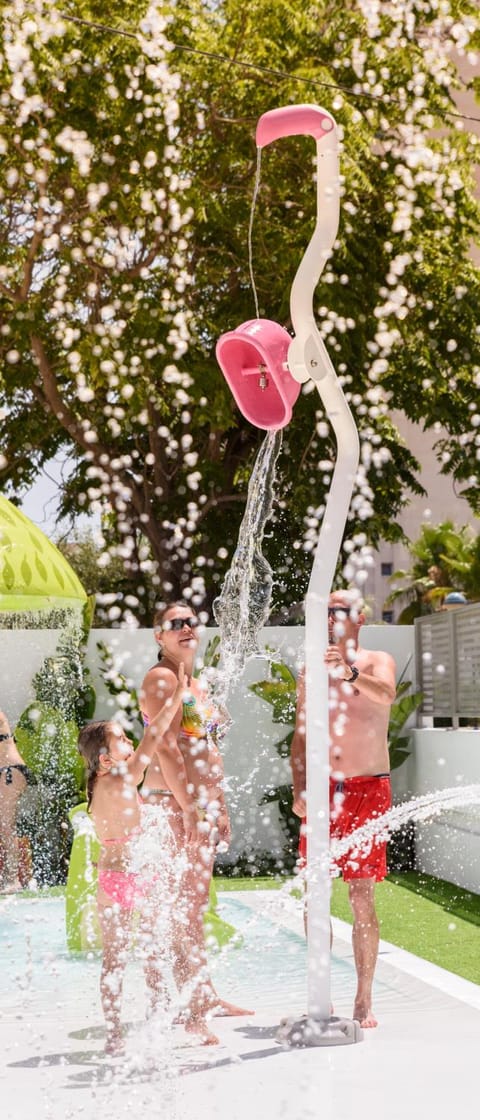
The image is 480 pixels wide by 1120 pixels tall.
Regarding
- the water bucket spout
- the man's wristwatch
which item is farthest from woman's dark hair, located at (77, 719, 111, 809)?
the water bucket spout

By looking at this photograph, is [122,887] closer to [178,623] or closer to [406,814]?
[178,623]

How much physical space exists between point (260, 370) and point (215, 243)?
10.8m

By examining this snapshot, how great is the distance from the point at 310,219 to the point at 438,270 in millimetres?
1639

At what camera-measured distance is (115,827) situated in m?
4.87

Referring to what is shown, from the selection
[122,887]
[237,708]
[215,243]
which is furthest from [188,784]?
[215,243]

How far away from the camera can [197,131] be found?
1453cm

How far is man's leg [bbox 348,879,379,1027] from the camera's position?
16.5 feet

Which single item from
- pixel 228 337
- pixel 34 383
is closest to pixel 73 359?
pixel 34 383

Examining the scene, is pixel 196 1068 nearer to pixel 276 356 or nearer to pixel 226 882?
pixel 276 356

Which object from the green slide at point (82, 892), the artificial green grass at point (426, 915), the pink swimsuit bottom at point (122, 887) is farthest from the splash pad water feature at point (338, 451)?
the green slide at point (82, 892)

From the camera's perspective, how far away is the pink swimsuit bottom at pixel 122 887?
15.7 feet

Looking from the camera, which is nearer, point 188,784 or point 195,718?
point 188,784

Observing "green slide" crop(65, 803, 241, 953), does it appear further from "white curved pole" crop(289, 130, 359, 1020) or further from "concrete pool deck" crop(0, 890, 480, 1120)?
"white curved pole" crop(289, 130, 359, 1020)

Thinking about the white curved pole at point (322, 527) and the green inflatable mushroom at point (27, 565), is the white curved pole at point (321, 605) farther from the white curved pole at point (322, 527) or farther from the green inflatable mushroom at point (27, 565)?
the green inflatable mushroom at point (27, 565)
